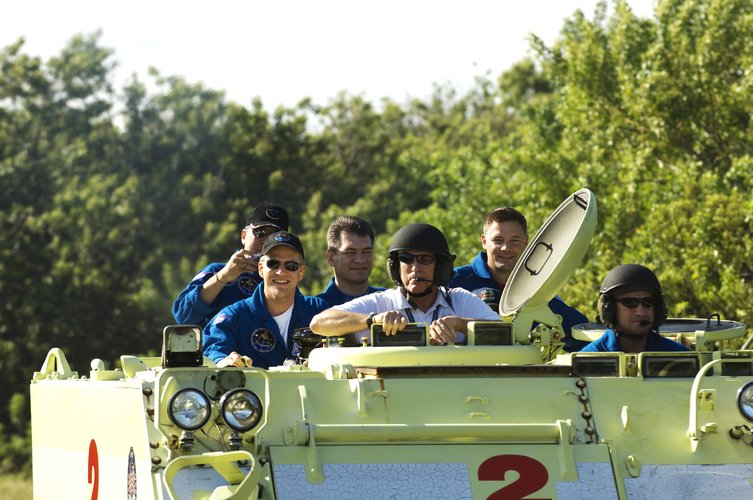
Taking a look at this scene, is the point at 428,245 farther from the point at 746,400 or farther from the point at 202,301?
the point at 202,301

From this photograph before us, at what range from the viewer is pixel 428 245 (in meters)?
9.47

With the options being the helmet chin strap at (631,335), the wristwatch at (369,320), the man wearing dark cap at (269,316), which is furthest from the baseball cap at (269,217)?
the helmet chin strap at (631,335)

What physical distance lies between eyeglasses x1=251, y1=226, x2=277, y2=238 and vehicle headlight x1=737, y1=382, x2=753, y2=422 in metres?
4.61

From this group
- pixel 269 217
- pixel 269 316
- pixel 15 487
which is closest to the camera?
pixel 269 316

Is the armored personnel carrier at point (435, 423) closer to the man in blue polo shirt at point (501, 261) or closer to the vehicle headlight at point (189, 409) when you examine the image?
the vehicle headlight at point (189, 409)

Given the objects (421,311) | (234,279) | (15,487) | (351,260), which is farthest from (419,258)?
(15,487)

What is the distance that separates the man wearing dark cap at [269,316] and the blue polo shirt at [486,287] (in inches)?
58.6

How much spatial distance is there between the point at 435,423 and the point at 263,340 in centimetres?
290

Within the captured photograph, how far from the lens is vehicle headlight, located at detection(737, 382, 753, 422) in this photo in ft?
26.8

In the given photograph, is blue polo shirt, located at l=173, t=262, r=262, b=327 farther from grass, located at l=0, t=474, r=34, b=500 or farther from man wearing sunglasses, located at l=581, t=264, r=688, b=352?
grass, located at l=0, t=474, r=34, b=500

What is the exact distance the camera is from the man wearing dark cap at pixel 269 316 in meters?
10.5

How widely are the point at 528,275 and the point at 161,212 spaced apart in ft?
120

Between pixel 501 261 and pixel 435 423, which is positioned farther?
pixel 501 261

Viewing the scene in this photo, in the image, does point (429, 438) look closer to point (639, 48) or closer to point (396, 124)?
A: point (639, 48)
